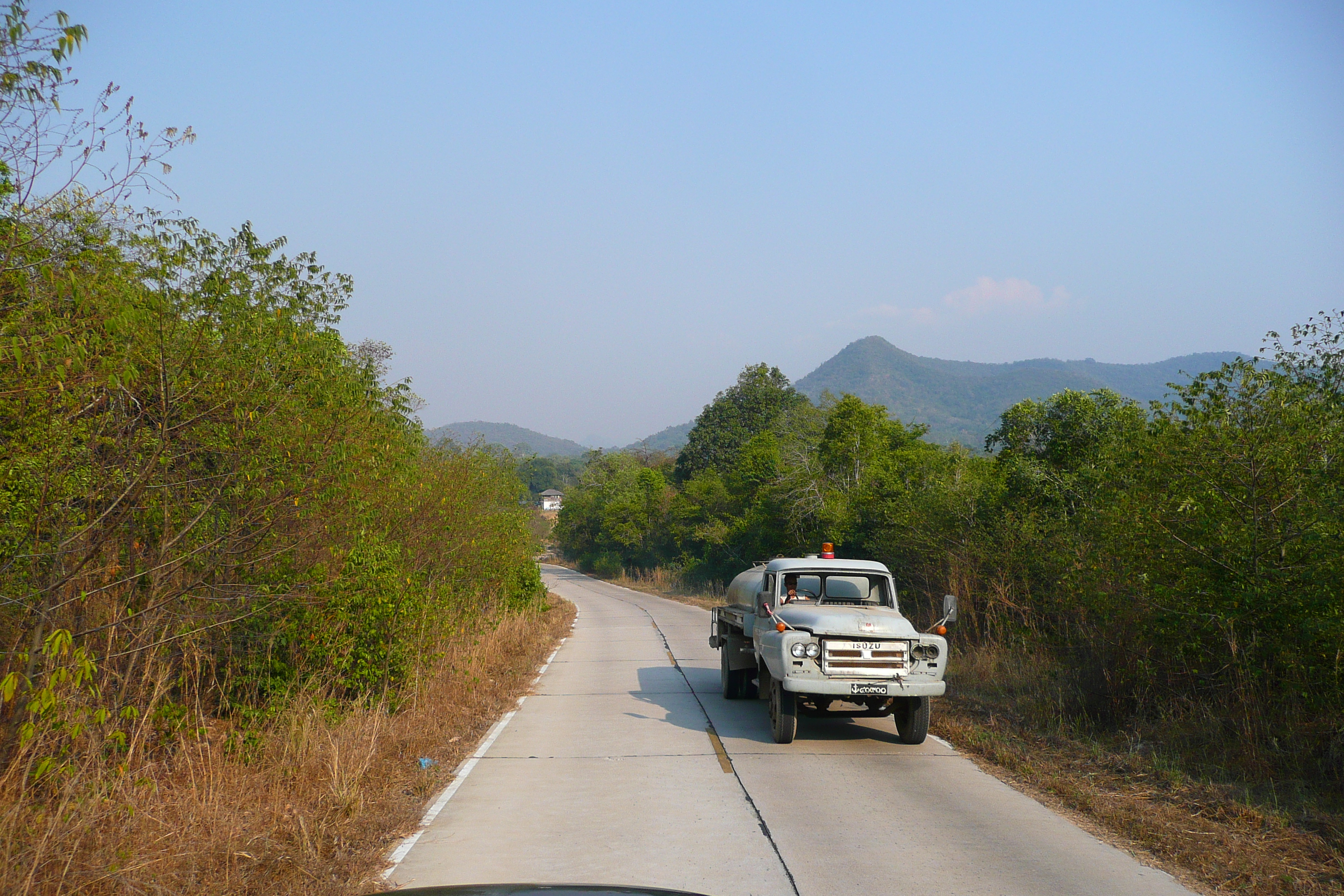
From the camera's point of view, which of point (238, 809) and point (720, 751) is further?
point (720, 751)

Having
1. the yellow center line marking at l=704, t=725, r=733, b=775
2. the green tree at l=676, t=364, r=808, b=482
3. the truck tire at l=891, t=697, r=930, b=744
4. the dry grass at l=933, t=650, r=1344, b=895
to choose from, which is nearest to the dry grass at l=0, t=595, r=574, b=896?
the yellow center line marking at l=704, t=725, r=733, b=775

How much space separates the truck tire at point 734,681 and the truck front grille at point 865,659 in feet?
12.0

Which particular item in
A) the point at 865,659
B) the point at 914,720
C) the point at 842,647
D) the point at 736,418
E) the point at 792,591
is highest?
the point at 736,418

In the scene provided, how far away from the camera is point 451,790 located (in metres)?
8.62

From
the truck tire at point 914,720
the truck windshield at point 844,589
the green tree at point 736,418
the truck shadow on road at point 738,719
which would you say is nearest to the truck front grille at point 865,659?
the truck tire at point 914,720

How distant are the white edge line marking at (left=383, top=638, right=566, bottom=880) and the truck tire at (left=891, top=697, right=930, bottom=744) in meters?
4.80

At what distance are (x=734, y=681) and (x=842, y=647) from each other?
3.93m

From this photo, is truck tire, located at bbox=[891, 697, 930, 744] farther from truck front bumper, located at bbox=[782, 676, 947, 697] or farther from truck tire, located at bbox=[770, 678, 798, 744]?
truck tire, located at bbox=[770, 678, 798, 744]

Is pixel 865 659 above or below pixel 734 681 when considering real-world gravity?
above

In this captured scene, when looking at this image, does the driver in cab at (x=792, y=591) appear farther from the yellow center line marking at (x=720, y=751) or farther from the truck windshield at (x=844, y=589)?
the yellow center line marking at (x=720, y=751)

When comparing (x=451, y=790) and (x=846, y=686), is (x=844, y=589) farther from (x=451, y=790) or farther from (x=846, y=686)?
(x=451, y=790)

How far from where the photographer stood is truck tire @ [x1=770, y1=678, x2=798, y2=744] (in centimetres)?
1058

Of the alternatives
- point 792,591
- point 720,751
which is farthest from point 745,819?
point 792,591

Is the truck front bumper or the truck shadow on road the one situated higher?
the truck front bumper
